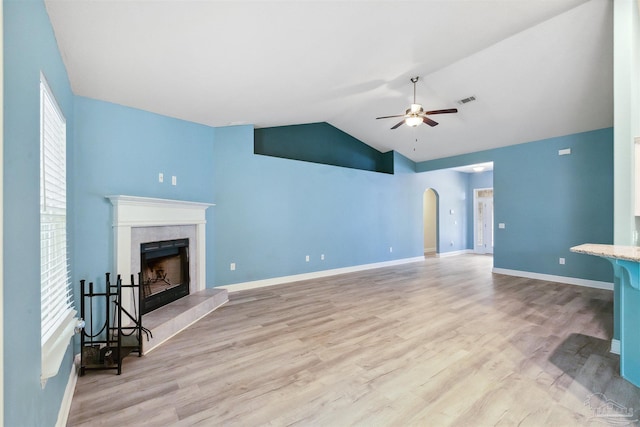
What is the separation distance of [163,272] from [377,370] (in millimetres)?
2876

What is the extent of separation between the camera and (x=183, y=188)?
152 inches

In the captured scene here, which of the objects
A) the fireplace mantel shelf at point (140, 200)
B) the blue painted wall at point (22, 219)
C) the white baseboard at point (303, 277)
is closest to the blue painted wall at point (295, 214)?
the white baseboard at point (303, 277)

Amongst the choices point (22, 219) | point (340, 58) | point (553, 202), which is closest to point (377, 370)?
point (22, 219)

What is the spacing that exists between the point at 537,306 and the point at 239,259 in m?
4.51

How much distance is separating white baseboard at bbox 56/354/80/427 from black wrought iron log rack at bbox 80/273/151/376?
82mm

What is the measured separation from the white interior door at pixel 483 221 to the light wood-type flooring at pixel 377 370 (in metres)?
5.52

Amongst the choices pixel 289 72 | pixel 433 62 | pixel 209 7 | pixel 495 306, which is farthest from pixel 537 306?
pixel 209 7

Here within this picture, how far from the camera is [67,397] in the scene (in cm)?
185

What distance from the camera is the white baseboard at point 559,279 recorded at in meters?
4.73

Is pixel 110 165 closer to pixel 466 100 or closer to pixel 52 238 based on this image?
pixel 52 238

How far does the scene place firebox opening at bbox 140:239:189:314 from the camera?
3.17 metres

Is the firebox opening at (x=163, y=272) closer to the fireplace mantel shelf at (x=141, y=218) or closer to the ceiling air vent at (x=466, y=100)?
the fireplace mantel shelf at (x=141, y=218)

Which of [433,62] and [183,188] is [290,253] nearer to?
[183,188]

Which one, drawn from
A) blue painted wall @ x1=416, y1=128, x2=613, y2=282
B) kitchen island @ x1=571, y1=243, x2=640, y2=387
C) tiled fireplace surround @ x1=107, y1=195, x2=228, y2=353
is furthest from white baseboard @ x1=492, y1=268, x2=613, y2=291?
tiled fireplace surround @ x1=107, y1=195, x2=228, y2=353
